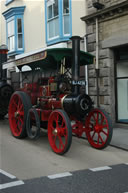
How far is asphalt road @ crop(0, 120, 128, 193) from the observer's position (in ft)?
12.7

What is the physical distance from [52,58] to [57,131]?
212cm

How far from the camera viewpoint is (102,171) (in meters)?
4.59

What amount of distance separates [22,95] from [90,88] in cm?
390

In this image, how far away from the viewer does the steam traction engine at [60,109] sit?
584cm

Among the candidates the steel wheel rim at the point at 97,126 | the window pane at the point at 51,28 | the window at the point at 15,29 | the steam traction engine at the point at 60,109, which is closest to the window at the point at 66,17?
the window pane at the point at 51,28

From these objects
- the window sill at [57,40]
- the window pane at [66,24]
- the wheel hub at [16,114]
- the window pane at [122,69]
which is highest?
the window pane at [66,24]

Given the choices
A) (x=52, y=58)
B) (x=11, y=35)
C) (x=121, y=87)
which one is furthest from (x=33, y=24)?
(x=52, y=58)

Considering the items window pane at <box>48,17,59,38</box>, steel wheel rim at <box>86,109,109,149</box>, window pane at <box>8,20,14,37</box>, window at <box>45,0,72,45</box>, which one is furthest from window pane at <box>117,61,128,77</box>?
window pane at <box>8,20,14,37</box>

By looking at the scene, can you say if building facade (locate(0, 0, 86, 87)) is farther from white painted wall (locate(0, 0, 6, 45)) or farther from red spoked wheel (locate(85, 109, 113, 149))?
red spoked wheel (locate(85, 109, 113, 149))

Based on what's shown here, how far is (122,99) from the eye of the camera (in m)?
9.67

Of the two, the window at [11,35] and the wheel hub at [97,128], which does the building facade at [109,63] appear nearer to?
the wheel hub at [97,128]

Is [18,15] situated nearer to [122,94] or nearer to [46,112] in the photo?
[122,94]

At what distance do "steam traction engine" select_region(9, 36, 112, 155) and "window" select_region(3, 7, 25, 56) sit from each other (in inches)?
322

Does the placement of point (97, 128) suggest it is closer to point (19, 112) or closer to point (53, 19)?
point (19, 112)
